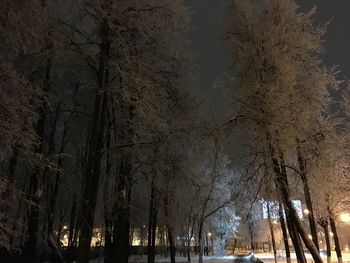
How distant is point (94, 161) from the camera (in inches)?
453

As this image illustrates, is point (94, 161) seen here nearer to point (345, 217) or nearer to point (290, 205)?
point (290, 205)

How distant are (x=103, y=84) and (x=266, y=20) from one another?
19.4ft

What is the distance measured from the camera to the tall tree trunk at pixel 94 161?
1087cm

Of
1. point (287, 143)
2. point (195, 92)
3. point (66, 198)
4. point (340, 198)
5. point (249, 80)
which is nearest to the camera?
point (287, 143)

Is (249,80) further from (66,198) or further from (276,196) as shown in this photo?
(66,198)

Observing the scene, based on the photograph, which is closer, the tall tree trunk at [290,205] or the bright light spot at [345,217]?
the tall tree trunk at [290,205]

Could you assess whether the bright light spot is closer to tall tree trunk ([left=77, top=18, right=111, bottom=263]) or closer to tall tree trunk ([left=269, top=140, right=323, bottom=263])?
tall tree trunk ([left=269, top=140, right=323, bottom=263])

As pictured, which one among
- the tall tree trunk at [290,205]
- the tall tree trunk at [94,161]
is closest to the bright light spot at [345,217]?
the tall tree trunk at [290,205]

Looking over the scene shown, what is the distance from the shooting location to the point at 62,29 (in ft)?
38.7

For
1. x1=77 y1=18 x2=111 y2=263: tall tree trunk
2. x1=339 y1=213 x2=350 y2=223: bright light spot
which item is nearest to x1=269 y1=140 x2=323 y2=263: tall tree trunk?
x1=77 y1=18 x2=111 y2=263: tall tree trunk

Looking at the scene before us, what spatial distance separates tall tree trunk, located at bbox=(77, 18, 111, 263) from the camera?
428 inches

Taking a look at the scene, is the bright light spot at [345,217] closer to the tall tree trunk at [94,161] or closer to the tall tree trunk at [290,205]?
the tall tree trunk at [290,205]

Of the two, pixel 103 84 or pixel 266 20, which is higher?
pixel 266 20

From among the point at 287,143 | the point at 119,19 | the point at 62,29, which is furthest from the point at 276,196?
the point at 62,29
